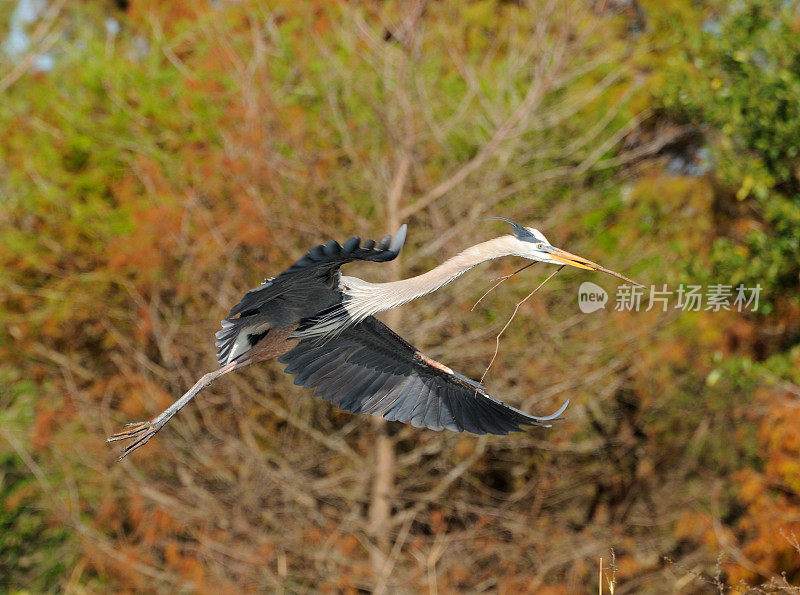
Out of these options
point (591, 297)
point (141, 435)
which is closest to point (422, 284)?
point (141, 435)

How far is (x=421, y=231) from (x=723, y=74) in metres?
3.80

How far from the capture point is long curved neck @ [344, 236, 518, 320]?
4023mm

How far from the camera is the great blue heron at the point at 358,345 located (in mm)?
4098

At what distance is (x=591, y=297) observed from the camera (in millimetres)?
11312

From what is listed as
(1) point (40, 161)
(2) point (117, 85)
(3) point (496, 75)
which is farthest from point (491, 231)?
(1) point (40, 161)

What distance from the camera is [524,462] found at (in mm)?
12516

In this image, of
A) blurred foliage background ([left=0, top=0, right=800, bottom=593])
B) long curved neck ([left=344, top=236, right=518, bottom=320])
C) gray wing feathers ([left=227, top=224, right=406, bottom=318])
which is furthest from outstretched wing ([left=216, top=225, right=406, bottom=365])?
blurred foliage background ([left=0, top=0, right=800, bottom=593])

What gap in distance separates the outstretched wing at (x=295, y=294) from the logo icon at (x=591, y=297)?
6.68 m

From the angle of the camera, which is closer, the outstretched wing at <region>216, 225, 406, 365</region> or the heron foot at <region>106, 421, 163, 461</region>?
the outstretched wing at <region>216, 225, 406, 365</region>

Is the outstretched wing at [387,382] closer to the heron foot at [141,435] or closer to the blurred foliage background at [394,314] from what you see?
the heron foot at [141,435]

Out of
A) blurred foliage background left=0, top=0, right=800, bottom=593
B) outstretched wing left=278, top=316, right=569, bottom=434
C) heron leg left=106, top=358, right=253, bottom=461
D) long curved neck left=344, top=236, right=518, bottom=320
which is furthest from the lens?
blurred foliage background left=0, top=0, right=800, bottom=593

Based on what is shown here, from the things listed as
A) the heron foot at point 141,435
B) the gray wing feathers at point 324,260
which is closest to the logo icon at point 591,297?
the gray wing feathers at point 324,260

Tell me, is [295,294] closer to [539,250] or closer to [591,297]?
[539,250]

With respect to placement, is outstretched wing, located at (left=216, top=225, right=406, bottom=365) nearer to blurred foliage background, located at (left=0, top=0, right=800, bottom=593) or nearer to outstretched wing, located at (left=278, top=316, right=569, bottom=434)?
outstretched wing, located at (left=278, top=316, right=569, bottom=434)
